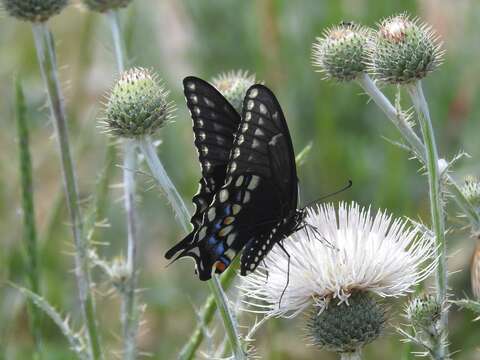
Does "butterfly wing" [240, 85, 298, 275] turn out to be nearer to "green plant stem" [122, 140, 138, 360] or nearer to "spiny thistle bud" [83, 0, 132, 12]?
"green plant stem" [122, 140, 138, 360]

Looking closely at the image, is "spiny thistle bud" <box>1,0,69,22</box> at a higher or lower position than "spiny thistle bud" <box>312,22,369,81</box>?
higher

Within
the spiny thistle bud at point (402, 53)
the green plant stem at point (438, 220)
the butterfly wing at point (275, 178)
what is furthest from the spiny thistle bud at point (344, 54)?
the green plant stem at point (438, 220)

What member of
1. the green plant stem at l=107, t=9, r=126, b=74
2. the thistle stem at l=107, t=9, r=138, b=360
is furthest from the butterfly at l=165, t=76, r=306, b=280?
the green plant stem at l=107, t=9, r=126, b=74

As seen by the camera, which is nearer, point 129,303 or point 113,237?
point 129,303

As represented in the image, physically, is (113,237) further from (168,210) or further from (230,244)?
(230,244)

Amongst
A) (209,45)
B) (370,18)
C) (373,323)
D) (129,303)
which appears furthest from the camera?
(209,45)

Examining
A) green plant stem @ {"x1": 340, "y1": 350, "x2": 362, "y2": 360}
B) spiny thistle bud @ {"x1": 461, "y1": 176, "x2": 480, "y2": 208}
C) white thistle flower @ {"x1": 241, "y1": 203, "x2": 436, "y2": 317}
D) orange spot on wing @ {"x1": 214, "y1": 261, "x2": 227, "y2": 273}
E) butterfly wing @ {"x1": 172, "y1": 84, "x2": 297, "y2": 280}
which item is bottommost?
green plant stem @ {"x1": 340, "y1": 350, "x2": 362, "y2": 360}

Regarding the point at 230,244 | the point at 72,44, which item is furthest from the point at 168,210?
the point at 230,244
